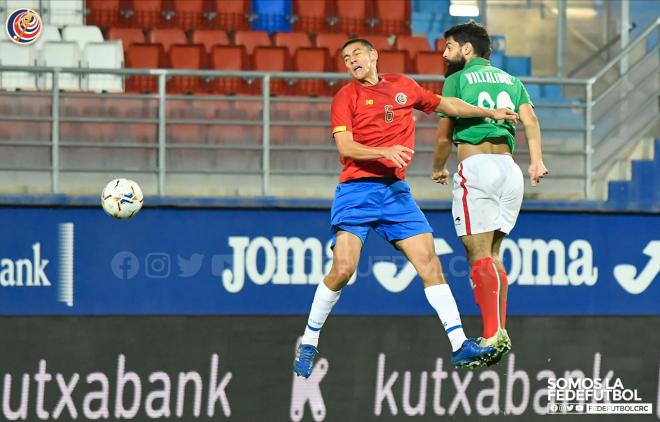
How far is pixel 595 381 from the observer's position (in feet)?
43.2

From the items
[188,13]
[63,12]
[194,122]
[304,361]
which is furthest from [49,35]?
[304,361]

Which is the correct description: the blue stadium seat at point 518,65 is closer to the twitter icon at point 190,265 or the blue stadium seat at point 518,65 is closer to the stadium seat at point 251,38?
the stadium seat at point 251,38

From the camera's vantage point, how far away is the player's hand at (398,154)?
938cm

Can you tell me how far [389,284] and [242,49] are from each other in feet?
12.1

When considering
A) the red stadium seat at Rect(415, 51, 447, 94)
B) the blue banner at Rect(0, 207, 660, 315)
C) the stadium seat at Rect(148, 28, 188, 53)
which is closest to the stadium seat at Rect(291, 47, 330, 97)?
the red stadium seat at Rect(415, 51, 447, 94)

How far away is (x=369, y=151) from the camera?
9.59m

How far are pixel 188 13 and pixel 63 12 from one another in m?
1.59

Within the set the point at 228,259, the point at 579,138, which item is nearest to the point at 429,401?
the point at 228,259

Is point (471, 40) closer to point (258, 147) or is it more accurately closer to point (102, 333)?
point (258, 147)

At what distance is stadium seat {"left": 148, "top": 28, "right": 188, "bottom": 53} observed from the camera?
15.7 m

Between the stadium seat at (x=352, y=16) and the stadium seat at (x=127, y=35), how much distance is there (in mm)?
2468

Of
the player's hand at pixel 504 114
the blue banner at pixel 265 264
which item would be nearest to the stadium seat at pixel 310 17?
the blue banner at pixel 265 264

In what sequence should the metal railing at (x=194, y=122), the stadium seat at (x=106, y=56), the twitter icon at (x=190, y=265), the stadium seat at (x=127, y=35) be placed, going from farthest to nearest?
the stadium seat at (x=127, y=35)
the stadium seat at (x=106, y=56)
the twitter icon at (x=190, y=265)
the metal railing at (x=194, y=122)

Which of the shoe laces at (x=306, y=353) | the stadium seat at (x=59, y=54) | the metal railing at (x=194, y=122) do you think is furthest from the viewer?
the stadium seat at (x=59, y=54)
